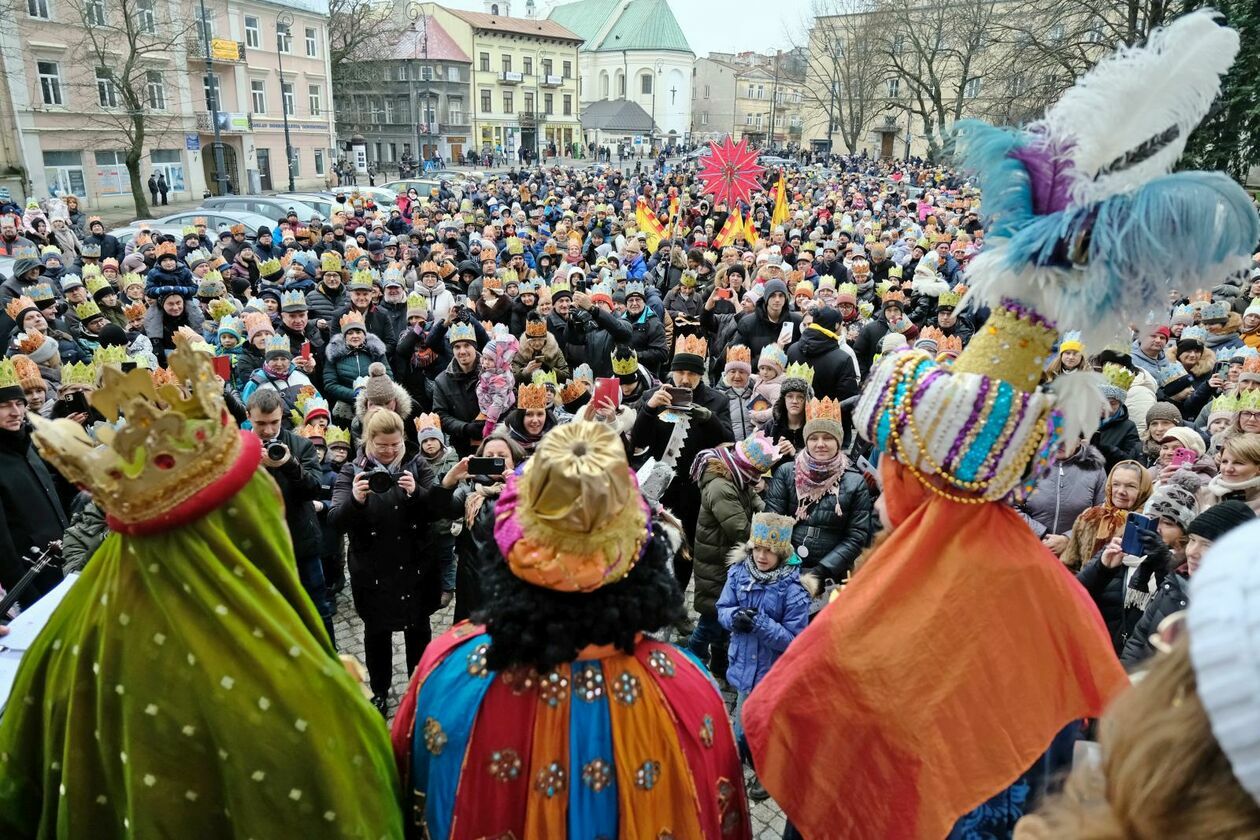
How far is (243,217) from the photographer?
19.6m

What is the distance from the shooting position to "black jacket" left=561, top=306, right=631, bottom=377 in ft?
27.0

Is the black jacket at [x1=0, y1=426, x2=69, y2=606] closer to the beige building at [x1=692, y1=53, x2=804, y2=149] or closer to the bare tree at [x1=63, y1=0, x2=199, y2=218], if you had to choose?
the bare tree at [x1=63, y1=0, x2=199, y2=218]

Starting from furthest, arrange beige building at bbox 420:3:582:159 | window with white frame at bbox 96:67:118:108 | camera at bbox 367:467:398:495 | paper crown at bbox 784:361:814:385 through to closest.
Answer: beige building at bbox 420:3:582:159, window with white frame at bbox 96:67:118:108, paper crown at bbox 784:361:814:385, camera at bbox 367:467:398:495

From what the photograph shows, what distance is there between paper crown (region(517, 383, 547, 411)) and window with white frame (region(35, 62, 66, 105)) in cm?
3506

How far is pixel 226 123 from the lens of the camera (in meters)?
38.8

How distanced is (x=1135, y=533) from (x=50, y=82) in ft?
126

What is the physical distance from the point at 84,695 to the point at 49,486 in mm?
3650

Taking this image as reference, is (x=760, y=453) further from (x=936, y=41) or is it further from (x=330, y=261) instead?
(x=936, y=41)

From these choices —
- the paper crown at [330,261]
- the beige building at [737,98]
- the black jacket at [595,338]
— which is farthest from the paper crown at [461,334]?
the beige building at [737,98]

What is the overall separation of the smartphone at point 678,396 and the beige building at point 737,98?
299ft

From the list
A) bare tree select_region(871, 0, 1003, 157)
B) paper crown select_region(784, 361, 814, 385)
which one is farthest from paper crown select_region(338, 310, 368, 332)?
bare tree select_region(871, 0, 1003, 157)

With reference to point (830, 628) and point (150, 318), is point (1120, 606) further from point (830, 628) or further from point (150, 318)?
point (150, 318)

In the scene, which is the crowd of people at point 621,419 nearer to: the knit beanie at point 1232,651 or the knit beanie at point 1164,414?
the knit beanie at point 1164,414

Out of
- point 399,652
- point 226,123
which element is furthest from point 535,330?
point 226,123
